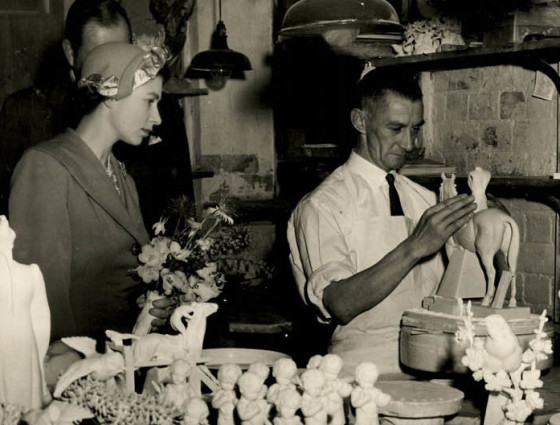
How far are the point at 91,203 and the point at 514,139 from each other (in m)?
2.61

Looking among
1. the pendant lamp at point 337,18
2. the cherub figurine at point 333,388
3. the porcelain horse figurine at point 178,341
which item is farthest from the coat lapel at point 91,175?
the cherub figurine at point 333,388

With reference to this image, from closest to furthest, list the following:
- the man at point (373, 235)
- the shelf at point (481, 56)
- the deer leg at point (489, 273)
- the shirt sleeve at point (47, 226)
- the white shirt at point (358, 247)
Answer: the shirt sleeve at point (47, 226), the deer leg at point (489, 273), the man at point (373, 235), the white shirt at point (358, 247), the shelf at point (481, 56)

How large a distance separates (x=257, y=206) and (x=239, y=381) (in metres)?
4.33

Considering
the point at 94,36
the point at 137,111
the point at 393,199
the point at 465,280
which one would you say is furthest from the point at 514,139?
the point at 137,111

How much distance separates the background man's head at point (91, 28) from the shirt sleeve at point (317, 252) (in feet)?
3.44

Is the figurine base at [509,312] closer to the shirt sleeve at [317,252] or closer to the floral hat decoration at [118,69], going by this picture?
the shirt sleeve at [317,252]

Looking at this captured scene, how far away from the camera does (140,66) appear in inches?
106

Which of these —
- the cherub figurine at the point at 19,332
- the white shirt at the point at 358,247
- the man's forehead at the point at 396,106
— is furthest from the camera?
the man's forehead at the point at 396,106

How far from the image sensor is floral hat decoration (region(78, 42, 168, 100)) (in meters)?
2.69

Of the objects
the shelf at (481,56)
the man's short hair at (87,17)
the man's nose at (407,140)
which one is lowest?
the man's nose at (407,140)

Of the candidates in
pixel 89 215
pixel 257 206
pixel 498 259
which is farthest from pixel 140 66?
pixel 257 206

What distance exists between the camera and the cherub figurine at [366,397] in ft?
6.40

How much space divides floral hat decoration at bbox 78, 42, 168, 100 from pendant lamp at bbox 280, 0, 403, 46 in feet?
1.40

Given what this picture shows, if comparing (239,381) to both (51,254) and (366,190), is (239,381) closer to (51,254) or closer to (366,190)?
Result: (51,254)
